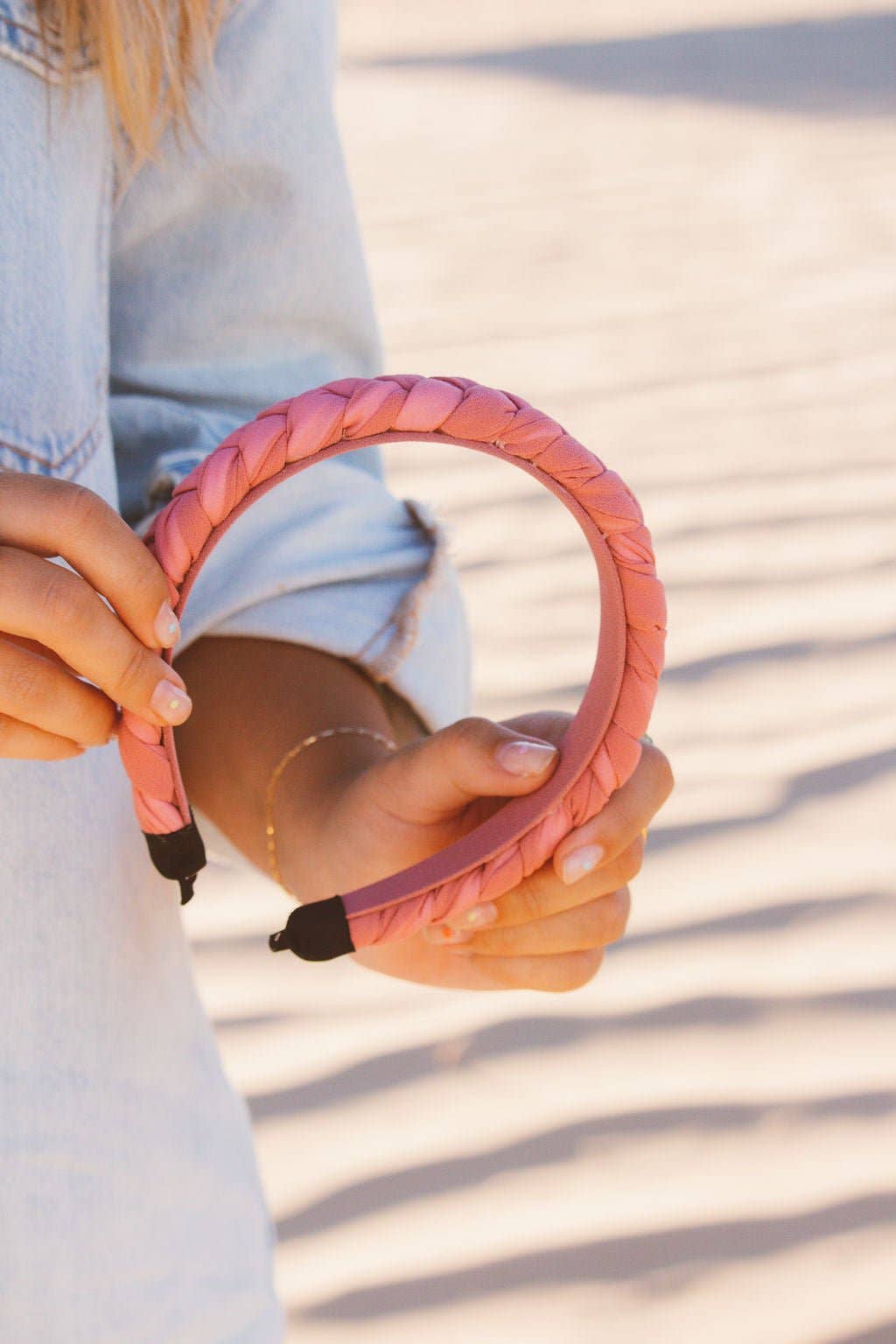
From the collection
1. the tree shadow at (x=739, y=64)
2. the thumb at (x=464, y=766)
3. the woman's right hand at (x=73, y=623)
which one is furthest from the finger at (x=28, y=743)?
the tree shadow at (x=739, y=64)

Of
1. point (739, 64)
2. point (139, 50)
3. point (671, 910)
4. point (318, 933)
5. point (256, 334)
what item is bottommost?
point (671, 910)

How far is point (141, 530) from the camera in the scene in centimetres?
100

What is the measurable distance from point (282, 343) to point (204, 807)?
1.14 feet

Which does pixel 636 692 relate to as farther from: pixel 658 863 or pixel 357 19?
pixel 357 19

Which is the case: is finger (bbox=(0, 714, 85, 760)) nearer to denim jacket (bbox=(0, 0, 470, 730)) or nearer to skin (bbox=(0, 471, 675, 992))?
skin (bbox=(0, 471, 675, 992))

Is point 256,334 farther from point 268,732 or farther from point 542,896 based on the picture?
point 542,896

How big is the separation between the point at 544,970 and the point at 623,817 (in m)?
0.13

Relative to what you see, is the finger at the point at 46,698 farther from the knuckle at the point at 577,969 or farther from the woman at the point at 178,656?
the knuckle at the point at 577,969

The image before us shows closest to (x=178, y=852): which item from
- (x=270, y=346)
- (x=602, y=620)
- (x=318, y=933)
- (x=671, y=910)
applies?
(x=318, y=933)

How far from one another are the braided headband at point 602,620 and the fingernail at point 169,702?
34 millimetres

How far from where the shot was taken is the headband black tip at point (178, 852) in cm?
76

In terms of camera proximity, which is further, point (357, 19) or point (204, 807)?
point (357, 19)

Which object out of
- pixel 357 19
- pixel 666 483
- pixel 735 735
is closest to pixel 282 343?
pixel 735 735

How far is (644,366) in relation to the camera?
10.1ft
